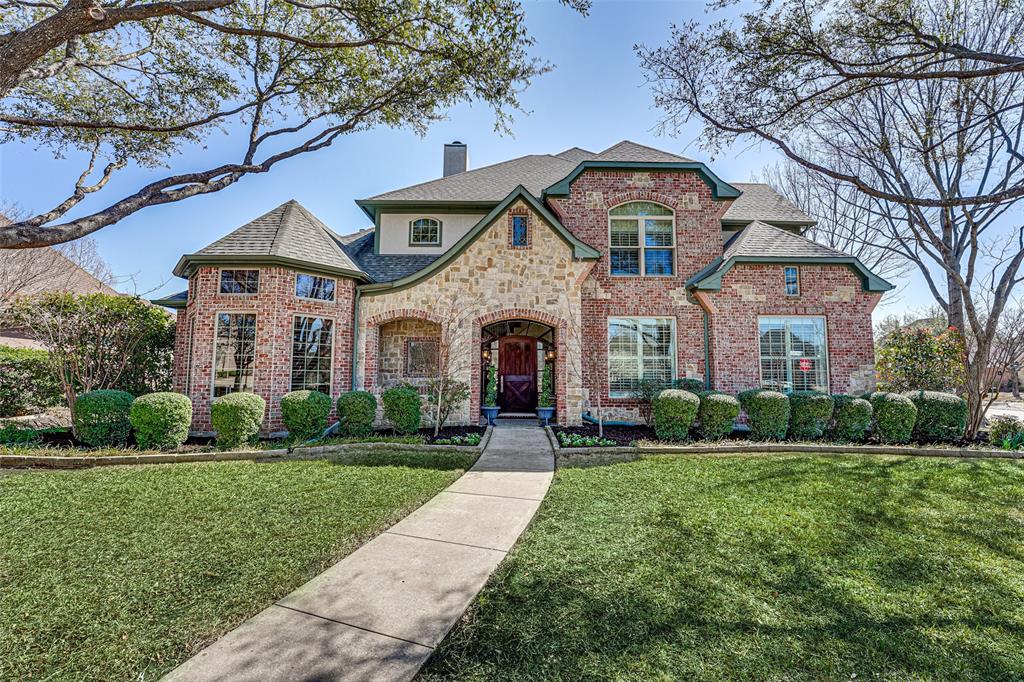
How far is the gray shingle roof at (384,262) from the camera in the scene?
12148 mm

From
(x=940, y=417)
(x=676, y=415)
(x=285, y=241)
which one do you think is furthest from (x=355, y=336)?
(x=940, y=417)

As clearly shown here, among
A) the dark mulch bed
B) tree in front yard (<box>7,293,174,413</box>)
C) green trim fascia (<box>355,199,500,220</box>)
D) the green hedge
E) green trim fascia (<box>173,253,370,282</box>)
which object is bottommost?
the dark mulch bed

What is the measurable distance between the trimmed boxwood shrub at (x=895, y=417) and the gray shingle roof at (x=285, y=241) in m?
12.2

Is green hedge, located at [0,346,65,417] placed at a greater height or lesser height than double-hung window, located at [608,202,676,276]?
lesser

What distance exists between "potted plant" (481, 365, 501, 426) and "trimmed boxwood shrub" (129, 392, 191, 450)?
20.9 feet

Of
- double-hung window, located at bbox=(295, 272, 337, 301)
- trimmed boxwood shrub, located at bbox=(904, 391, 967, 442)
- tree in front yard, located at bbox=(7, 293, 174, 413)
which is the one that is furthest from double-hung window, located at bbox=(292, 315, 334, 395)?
trimmed boxwood shrub, located at bbox=(904, 391, 967, 442)

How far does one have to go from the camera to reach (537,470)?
709 cm

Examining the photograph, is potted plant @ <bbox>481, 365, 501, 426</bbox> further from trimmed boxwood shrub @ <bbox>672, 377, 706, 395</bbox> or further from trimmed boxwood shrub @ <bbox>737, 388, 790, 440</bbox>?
trimmed boxwood shrub @ <bbox>737, 388, 790, 440</bbox>

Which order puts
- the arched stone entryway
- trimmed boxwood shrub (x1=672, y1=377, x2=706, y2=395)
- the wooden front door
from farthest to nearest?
the wooden front door, trimmed boxwood shrub (x1=672, y1=377, x2=706, y2=395), the arched stone entryway

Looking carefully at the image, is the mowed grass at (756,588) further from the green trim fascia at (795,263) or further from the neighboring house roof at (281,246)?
the neighboring house roof at (281,246)

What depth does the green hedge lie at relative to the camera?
1017cm

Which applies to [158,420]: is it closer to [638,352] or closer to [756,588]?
[756,588]

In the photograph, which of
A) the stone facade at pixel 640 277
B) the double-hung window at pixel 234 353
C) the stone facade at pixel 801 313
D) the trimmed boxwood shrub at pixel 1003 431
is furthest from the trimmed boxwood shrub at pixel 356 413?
the trimmed boxwood shrub at pixel 1003 431

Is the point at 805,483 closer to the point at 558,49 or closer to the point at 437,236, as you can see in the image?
the point at 558,49
